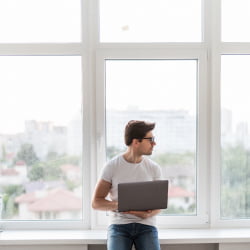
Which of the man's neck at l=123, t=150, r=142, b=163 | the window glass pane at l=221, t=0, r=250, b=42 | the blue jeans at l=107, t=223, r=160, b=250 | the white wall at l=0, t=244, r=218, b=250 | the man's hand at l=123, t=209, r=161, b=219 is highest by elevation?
the window glass pane at l=221, t=0, r=250, b=42

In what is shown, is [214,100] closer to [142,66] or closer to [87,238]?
[142,66]

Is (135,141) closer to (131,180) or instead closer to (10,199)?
(131,180)

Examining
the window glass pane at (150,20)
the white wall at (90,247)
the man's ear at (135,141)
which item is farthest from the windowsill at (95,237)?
the window glass pane at (150,20)

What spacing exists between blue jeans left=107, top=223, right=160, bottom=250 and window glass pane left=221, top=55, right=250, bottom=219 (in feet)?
2.47

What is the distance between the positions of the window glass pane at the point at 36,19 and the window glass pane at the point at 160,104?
509 mm

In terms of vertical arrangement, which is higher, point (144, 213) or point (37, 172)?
point (37, 172)

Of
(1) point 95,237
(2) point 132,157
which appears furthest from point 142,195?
(1) point 95,237

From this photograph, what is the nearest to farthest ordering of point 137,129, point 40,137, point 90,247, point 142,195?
point 142,195
point 137,129
point 90,247
point 40,137

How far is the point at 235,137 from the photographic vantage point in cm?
256

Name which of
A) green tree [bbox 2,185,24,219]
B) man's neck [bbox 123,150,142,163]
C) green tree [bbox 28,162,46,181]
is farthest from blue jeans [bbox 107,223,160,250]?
green tree [bbox 2,185,24,219]

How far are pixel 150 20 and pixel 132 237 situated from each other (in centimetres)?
162

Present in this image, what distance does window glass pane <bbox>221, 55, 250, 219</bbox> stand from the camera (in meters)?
2.54

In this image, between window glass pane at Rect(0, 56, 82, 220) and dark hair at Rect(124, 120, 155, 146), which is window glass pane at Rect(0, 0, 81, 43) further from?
dark hair at Rect(124, 120, 155, 146)

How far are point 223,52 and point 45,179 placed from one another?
1714mm
